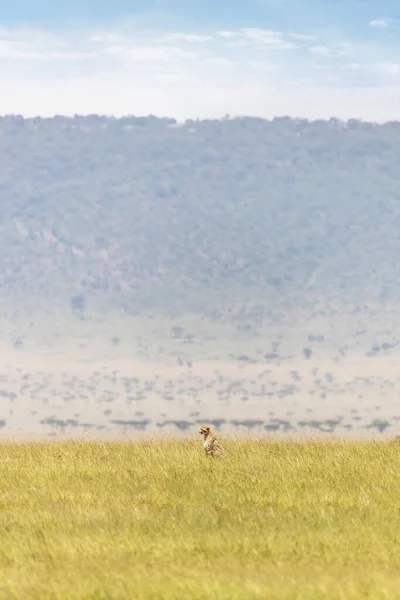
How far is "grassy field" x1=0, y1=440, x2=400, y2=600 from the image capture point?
10.4 m

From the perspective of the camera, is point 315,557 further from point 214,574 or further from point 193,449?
point 193,449

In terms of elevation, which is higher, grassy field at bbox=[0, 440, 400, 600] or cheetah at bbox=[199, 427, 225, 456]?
grassy field at bbox=[0, 440, 400, 600]

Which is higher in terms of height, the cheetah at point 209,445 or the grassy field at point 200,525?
the grassy field at point 200,525

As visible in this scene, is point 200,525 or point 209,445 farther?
point 209,445

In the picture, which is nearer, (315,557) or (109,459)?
(315,557)

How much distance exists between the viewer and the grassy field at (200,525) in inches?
409

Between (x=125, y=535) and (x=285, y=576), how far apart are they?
2.77m

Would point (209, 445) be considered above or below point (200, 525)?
below

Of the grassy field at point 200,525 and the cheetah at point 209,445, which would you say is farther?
the cheetah at point 209,445

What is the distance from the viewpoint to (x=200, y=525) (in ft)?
43.9

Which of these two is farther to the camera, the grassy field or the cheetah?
the cheetah

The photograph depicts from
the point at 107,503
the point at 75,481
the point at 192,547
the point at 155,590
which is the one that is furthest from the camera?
the point at 75,481

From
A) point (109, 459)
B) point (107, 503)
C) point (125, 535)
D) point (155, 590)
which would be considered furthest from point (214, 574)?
point (109, 459)

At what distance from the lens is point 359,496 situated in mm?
15672
